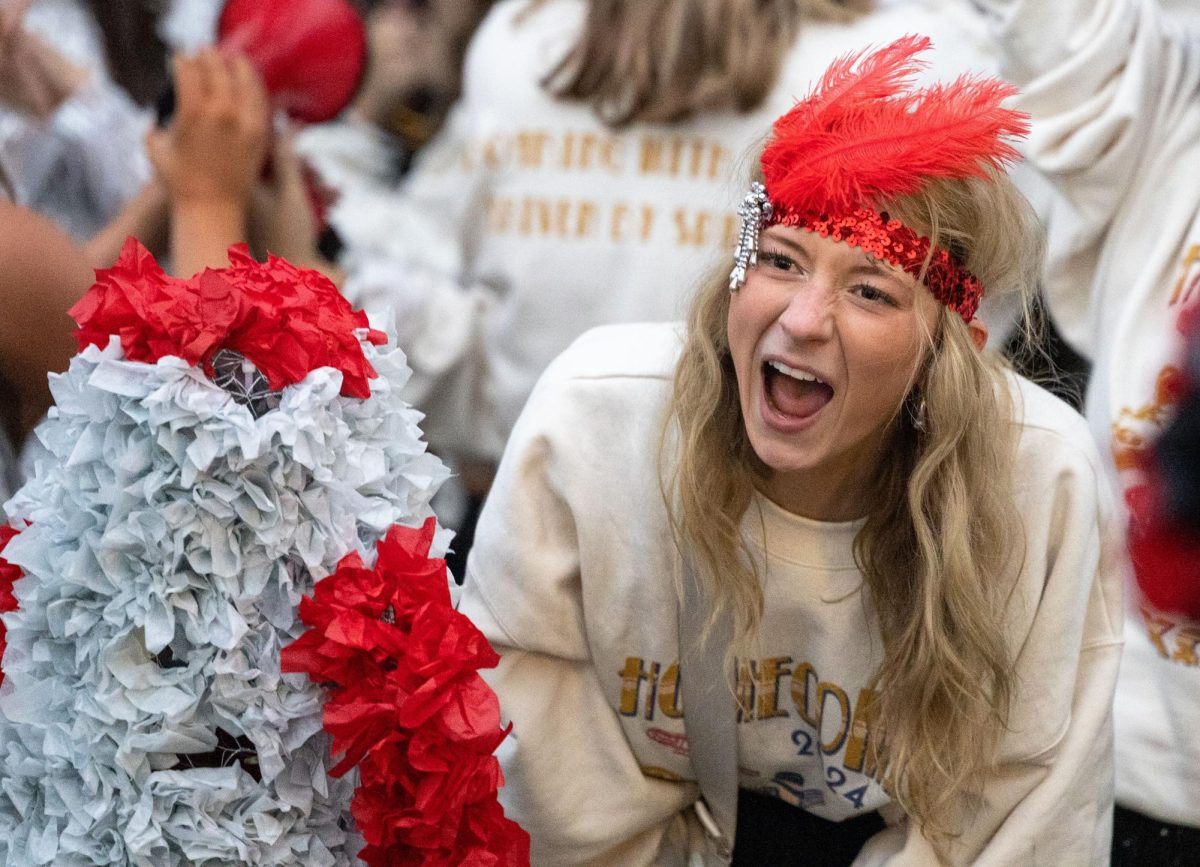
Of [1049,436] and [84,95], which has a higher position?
[84,95]

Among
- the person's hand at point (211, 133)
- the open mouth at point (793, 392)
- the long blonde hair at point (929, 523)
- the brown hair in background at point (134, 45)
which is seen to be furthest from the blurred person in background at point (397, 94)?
the open mouth at point (793, 392)

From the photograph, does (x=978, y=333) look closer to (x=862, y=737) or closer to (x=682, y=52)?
(x=862, y=737)

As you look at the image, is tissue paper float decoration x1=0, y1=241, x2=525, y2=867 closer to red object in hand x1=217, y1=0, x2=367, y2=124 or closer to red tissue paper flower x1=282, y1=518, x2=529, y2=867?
red tissue paper flower x1=282, y1=518, x2=529, y2=867

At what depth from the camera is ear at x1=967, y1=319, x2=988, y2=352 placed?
1.75 metres

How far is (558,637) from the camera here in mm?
1914

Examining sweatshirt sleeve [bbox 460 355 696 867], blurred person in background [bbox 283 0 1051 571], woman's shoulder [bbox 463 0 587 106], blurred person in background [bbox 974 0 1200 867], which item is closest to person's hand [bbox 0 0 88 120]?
blurred person in background [bbox 283 0 1051 571]

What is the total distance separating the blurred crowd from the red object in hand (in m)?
0.03

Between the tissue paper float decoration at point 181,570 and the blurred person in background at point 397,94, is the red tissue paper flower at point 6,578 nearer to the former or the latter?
the tissue paper float decoration at point 181,570

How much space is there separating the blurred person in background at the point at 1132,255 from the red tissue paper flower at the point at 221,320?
116 centimetres

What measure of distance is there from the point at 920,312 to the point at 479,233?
1.45 metres

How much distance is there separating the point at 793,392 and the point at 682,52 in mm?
1065

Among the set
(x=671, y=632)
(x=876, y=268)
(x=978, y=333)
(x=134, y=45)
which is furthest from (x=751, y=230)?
(x=134, y=45)

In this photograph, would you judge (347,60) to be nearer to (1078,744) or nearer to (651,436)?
(651,436)

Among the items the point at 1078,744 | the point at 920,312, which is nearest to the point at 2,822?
the point at 920,312
